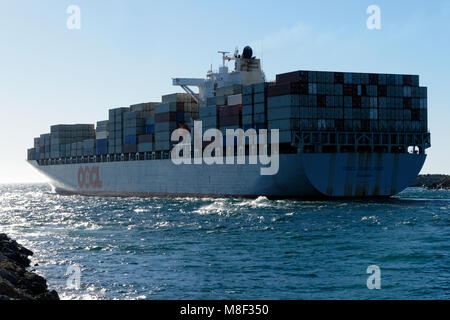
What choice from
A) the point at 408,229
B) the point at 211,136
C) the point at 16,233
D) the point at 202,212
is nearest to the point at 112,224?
the point at 16,233

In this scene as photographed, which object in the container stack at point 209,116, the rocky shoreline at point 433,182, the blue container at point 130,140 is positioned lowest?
the rocky shoreline at point 433,182

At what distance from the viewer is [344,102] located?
72625mm

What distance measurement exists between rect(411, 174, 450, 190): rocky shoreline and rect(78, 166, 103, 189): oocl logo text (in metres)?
82.8

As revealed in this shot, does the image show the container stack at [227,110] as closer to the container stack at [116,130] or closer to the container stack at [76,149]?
the container stack at [116,130]

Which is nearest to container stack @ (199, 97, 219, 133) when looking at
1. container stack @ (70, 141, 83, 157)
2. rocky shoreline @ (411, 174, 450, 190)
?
container stack @ (70, 141, 83, 157)

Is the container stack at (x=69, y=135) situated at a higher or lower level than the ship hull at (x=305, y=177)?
higher

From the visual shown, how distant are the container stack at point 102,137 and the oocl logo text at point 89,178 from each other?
3.58 m

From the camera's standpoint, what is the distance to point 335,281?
23.9m

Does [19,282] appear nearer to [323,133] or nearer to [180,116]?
[323,133]

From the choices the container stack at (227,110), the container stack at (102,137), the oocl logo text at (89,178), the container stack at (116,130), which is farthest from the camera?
the oocl logo text at (89,178)

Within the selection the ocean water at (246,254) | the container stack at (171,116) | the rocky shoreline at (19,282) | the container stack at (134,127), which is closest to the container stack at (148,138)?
the container stack at (134,127)

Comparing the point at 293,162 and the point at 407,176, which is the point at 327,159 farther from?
the point at 407,176

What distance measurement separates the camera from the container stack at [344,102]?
7144 cm
